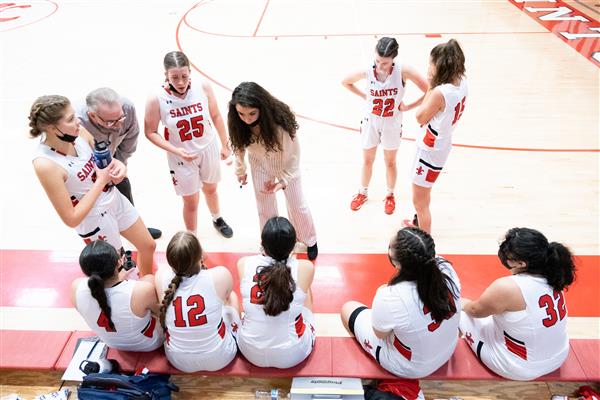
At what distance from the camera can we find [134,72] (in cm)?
736

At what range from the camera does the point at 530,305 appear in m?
2.43

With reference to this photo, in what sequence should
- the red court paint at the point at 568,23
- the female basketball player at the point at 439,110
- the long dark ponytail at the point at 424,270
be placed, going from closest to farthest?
1. the long dark ponytail at the point at 424,270
2. the female basketball player at the point at 439,110
3. the red court paint at the point at 568,23

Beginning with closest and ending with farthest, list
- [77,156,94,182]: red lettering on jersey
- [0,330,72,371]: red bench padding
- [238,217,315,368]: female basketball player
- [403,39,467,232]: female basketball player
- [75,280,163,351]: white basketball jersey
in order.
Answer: [238,217,315,368]: female basketball player < [75,280,163,351]: white basketball jersey < [77,156,94,182]: red lettering on jersey < [0,330,72,371]: red bench padding < [403,39,467,232]: female basketball player

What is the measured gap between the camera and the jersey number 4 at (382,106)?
12.7ft

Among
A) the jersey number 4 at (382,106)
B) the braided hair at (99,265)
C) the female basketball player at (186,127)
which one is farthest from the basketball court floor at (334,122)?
the braided hair at (99,265)

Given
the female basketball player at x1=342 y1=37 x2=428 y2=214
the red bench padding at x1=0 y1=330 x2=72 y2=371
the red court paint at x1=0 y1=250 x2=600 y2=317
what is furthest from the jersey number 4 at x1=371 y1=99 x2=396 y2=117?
the red bench padding at x1=0 y1=330 x2=72 y2=371

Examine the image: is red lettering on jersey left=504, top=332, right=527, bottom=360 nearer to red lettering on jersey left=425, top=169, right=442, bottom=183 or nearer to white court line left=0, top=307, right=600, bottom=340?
white court line left=0, top=307, right=600, bottom=340

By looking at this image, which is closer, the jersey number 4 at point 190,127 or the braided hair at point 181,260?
the braided hair at point 181,260

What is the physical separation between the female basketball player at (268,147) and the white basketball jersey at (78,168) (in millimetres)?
891

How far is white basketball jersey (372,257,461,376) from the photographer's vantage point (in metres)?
2.40

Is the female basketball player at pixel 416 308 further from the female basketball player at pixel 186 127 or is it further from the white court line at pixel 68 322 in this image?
the female basketball player at pixel 186 127

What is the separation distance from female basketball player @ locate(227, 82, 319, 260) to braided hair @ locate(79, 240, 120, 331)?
1.13 metres

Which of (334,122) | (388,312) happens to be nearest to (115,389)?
(388,312)

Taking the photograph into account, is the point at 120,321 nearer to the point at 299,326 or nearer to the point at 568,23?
the point at 299,326
